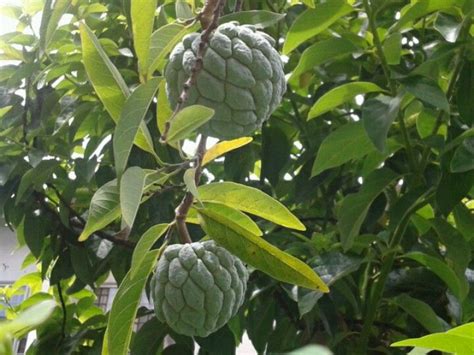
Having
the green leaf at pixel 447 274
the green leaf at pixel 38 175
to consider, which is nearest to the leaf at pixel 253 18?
the green leaf at pixel 447 274

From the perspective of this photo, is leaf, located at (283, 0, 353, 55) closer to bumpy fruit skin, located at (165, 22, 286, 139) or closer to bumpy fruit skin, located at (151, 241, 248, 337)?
bumpy fruit skin, located at (165, 22, 286, 139)

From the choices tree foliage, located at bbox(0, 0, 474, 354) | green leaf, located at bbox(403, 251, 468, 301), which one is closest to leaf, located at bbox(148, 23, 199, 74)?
tree foliage, located at bbox(0, 0, 474, 354)

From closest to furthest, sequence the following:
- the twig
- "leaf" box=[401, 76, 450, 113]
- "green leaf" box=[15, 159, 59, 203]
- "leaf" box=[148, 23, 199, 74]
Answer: the twig, "leaf" box=[148, 23, 199, 74], "leaf" box=[401, 76, 450, 113], "green leaf" box=[15, 159, 59, 203]

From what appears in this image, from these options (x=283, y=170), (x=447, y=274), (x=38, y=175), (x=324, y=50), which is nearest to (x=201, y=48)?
(x=324, y=50)

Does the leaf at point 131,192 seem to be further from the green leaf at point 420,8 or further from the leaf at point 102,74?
the green leaf at point 420,8

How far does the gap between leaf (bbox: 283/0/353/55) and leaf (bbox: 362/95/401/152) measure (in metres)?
0.17

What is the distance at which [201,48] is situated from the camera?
0.74 metres

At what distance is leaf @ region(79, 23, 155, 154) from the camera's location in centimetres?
72

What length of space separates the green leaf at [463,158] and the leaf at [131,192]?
59 cm

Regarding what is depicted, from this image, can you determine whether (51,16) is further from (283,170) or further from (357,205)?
(283,170)

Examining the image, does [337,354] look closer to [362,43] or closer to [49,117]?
[362,43]

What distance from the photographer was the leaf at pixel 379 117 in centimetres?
101

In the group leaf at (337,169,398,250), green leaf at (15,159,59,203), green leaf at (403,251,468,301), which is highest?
leaf at (337,169,398,250)

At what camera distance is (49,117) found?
166cm
